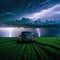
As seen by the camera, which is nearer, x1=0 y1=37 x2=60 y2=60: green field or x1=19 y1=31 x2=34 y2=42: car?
x1=0 y1=37 x2=60 y2=60: green field

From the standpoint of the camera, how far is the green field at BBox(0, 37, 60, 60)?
5.12 metres

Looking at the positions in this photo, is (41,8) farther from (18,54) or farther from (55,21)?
(18,54)

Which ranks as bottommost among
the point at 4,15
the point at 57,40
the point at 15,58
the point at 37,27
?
the point at 15,58

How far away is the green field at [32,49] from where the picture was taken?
5.12 m

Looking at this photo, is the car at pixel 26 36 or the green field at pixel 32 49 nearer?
the green field at pixel 32 49

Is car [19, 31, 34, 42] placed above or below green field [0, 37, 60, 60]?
above

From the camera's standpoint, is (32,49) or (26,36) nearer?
(32,49)

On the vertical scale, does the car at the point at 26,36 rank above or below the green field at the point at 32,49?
above

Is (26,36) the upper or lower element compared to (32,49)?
upper

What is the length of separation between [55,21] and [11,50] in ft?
4.77

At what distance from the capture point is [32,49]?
5352mm

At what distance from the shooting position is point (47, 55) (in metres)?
5.12

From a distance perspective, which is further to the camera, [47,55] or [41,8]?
[41,8]

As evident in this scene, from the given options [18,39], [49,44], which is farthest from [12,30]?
[49,44]
